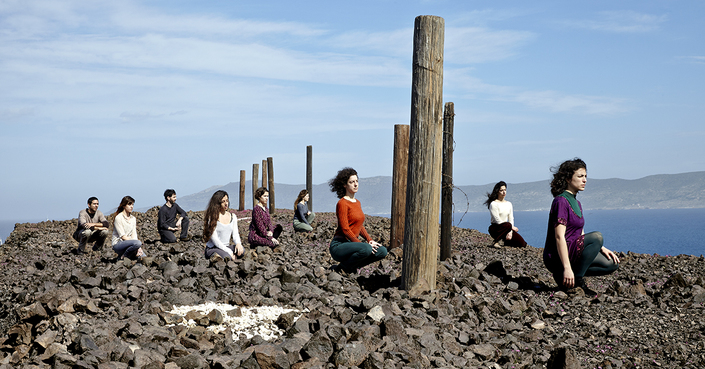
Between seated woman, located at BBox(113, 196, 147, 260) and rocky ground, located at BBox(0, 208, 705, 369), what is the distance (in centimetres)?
187

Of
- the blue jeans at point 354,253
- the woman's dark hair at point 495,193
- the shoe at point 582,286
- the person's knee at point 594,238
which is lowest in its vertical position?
the shoe at point 582,286

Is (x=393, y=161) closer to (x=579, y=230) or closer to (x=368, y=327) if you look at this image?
(x=579, y=230)

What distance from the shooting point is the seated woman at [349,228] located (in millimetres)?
8461

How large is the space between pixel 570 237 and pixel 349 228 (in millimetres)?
3186

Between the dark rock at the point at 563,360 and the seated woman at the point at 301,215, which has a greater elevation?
the seated woman at the point at 301,215

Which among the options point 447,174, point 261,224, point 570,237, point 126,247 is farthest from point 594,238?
point 126,247

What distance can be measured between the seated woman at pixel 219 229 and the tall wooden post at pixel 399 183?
4077 mm

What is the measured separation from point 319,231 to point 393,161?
6.20 m

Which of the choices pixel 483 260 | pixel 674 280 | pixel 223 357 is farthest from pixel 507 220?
pixel 223 357

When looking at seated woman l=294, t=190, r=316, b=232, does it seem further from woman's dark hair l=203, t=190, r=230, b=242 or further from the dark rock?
the dark rock

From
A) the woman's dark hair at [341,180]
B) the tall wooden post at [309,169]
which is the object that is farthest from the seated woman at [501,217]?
the tall wooden post at [309,169]

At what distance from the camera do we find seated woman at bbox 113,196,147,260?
11.9 metres

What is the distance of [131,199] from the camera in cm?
1222

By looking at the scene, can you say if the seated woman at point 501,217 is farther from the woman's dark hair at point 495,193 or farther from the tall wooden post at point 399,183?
the tall wooden post at point 399,183
